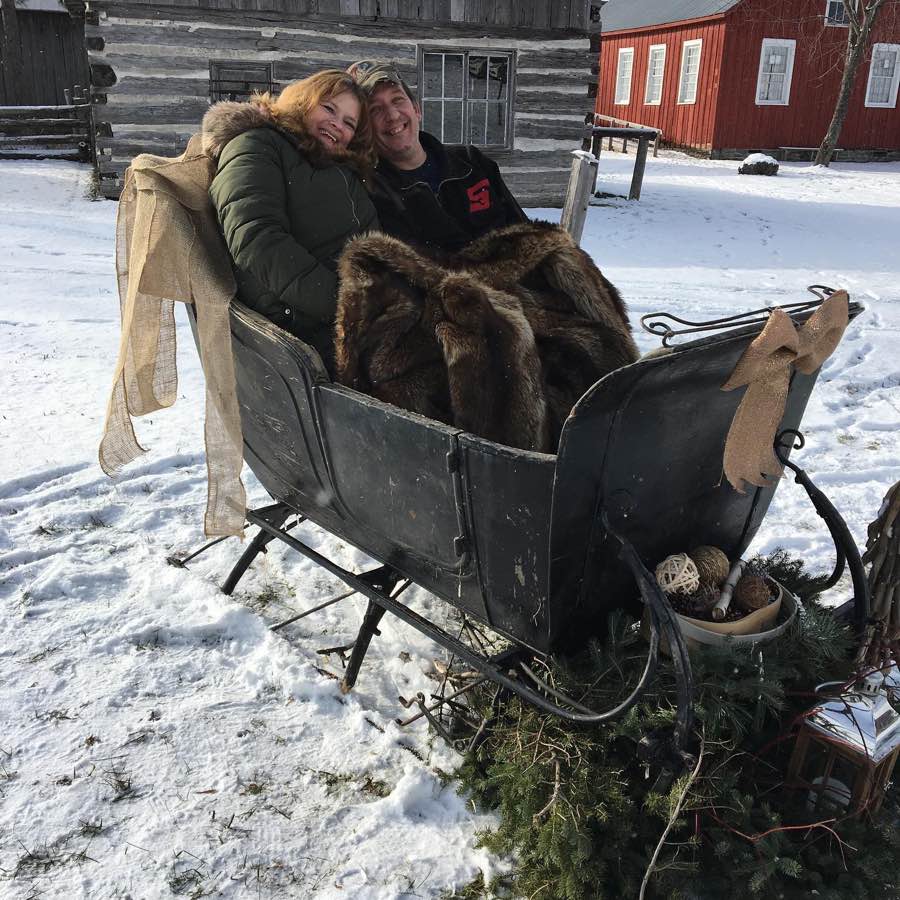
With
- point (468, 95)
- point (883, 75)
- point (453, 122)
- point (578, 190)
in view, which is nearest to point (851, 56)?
point (883, 75)

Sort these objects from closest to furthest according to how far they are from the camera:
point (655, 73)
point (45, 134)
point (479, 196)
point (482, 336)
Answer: point (482, 336) → point (479, 196) → point (45, 134) → point (655, 73)

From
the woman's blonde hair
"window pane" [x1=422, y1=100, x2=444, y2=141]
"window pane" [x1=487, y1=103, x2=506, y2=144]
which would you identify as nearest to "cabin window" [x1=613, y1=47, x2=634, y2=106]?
"window pane" [x1=487, y1=103, x2=506, y2=144]

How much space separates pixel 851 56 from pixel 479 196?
16.1 meters

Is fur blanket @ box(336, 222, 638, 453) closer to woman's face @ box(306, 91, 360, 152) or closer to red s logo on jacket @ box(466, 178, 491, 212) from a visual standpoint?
woman's face @ box(306, 91, 360, 152)

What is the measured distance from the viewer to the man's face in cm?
312

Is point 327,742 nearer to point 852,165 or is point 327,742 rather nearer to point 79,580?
point 79,580

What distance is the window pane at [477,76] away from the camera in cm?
1004

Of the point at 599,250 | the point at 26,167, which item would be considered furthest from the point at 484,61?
the point at 26,167

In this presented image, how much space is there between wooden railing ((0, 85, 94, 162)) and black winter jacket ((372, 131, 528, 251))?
456 inches

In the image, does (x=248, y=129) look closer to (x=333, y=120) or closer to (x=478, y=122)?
(x=333, y=120)

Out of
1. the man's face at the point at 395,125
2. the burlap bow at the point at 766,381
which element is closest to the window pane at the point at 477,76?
the man's face at the point at 395,125

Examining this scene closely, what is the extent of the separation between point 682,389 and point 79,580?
2345 millimetres

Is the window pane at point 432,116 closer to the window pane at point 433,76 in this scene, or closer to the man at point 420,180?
the window pane at point 433,76

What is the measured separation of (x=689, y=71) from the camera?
61.9ft
